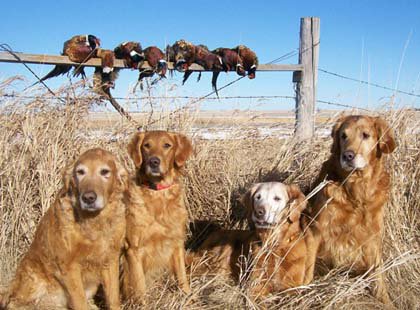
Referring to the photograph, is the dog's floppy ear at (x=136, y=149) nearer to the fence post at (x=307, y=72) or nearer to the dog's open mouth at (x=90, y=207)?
the dog's open mouth at (x=90, y=207)

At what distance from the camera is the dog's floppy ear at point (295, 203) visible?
3799 mm

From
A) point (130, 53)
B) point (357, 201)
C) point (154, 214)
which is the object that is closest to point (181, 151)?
point (154, 214)

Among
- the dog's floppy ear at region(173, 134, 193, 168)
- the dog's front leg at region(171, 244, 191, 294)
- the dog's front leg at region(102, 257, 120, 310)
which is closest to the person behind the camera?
the dog's front leg at region(102, 257, 120, 310)

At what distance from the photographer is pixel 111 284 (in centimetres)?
353

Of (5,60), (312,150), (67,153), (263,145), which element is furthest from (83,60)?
(312,150)

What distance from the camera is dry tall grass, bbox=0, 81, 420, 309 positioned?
339cm

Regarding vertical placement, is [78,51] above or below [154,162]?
above

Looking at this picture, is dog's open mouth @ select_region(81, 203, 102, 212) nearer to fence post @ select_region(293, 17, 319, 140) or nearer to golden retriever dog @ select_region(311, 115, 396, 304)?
golden retriever dog @ select_region(311, 115, 396, 304)

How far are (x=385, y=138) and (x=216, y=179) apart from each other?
1841 millimetres

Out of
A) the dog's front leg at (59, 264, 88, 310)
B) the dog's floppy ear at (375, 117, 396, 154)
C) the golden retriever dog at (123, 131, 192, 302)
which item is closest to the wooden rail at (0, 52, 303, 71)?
the golden retriever dog at (123, 131, 192, 302)

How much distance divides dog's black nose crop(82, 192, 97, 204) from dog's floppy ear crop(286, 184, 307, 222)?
1.50m

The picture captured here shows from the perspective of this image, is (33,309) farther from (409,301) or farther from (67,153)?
(409,301)

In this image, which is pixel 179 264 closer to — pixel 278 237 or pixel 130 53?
pixel 278 237

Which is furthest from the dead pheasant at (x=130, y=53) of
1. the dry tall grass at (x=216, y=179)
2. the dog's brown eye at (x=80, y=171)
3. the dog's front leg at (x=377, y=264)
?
the dog's front leg at (x=377, y=264)
